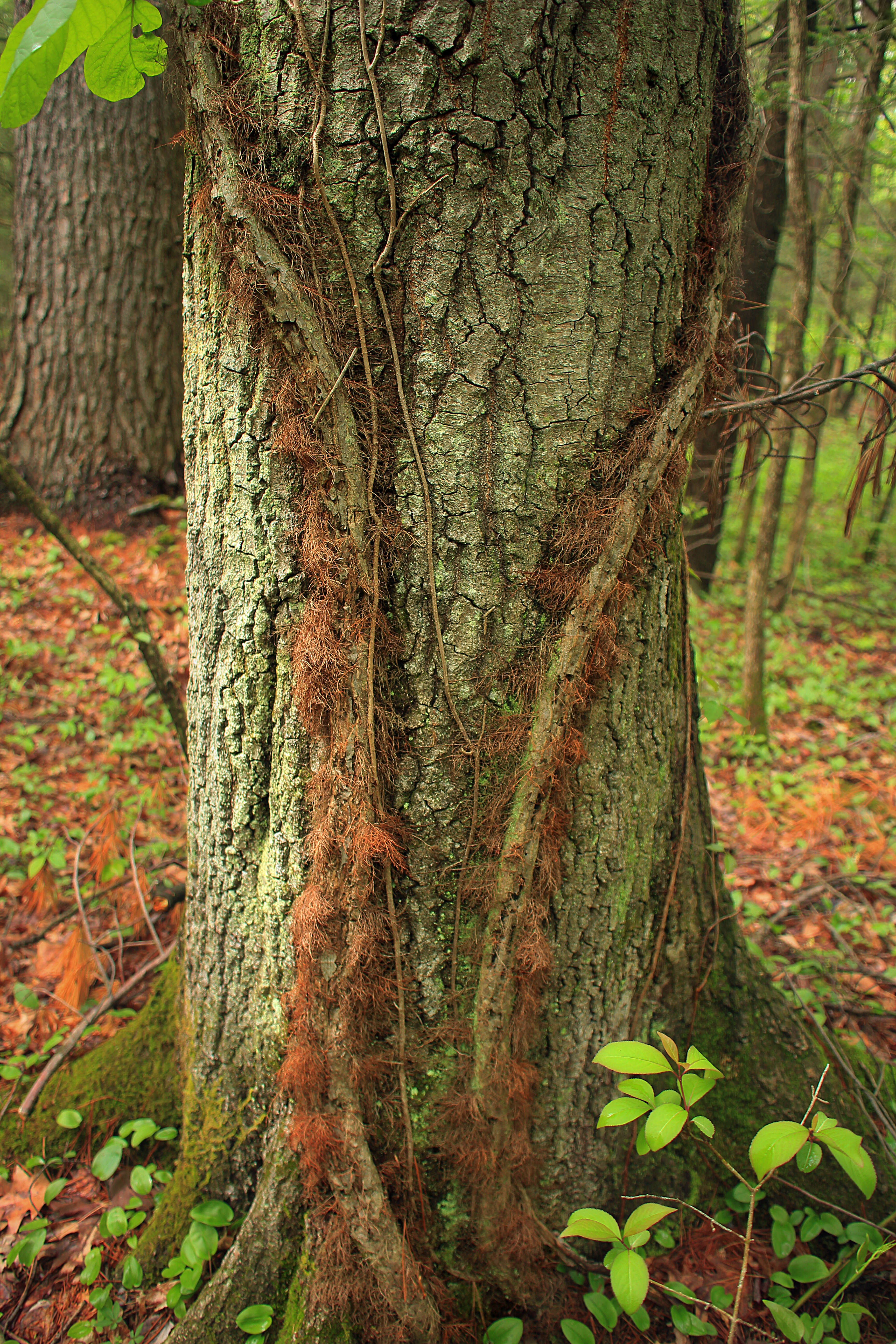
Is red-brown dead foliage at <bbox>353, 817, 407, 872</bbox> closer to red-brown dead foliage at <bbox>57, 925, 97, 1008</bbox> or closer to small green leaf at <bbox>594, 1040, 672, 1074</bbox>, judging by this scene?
small green leaf at <bbox>594, 1040, 672, 1074</bbox>

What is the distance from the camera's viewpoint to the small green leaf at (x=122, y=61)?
38.9 inches

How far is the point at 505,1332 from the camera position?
1.56 metres

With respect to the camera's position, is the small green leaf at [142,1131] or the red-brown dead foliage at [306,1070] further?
the small green leaf at [142,1131]

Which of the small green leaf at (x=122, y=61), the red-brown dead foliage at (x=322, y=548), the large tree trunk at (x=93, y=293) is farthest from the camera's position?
the large tree trunk at (x=93, y=293)

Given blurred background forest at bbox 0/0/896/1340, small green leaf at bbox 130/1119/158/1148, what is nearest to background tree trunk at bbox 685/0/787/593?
blurred background forest at bbox 0/0/896/1340

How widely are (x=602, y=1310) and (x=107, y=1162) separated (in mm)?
1290

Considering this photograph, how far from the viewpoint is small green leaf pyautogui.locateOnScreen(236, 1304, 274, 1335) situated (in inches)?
59.4

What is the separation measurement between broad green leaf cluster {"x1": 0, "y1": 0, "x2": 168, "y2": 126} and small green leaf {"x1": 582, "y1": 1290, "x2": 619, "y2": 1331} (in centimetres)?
232

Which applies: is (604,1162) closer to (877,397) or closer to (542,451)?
(542,451)

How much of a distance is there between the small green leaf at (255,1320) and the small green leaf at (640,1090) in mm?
1025

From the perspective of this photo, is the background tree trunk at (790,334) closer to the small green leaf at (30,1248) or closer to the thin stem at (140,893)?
the thin stem at (140,893)

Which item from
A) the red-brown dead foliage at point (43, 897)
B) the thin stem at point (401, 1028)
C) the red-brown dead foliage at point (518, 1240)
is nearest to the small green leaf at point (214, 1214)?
the thin stem at point (401, 1028)

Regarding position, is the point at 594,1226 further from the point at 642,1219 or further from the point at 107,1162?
the point at 107,1162

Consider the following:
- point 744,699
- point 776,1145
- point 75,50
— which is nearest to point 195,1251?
point 776,1145
